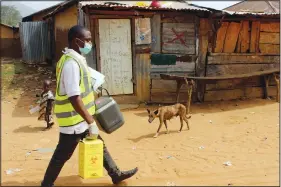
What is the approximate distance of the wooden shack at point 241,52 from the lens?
31.2 feet

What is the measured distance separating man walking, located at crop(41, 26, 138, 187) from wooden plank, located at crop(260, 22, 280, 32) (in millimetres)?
7505

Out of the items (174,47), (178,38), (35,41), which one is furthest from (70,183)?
(35,41)

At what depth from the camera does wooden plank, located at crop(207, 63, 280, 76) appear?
9.69 meters

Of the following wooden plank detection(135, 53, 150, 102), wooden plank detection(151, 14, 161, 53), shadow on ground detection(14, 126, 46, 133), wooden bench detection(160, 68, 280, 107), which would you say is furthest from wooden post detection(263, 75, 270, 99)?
shadow on ground detection(14, 126, 46, 133)

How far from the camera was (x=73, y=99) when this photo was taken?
341 centimetres

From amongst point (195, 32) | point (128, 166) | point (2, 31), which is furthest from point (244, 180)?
point (2, 31)

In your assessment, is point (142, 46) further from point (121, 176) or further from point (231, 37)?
point (121, 176)

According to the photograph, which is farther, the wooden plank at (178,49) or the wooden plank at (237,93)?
the wooden plank at (237,93)

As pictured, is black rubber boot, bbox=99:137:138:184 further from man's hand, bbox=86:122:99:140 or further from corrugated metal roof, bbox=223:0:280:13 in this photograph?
corrugated metal roof, bbox=223:0:280:13

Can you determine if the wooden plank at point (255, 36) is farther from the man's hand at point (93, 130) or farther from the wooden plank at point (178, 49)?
the man's hand at point (93, 130)

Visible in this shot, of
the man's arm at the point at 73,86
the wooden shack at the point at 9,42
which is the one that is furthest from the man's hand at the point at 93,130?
the wooden shack at the point at 9,42

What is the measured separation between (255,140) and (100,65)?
452 cm

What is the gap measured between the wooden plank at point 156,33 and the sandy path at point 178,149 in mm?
Answer: 1791

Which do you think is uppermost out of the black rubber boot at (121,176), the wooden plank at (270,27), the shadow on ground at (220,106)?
the wooden plank at (270,27)
